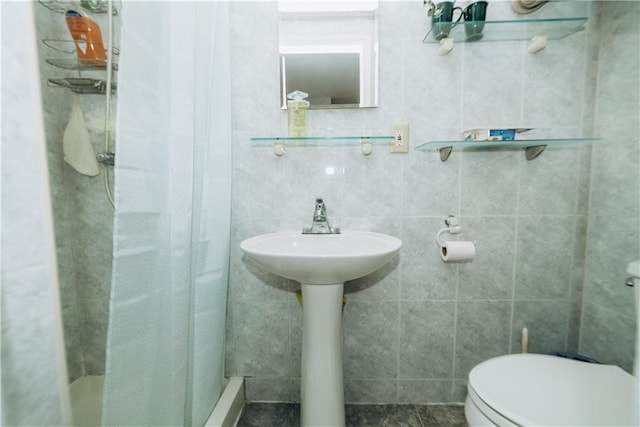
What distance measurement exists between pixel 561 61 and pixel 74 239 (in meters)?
2.11

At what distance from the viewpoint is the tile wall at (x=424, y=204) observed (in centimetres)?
113

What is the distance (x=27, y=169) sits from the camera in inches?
13.9

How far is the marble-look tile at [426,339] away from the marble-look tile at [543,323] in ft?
0.96

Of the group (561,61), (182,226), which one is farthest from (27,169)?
(561,61)

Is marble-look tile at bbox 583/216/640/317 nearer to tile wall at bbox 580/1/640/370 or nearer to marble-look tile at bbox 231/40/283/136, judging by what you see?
tile wall at bbox 580/1/640/370

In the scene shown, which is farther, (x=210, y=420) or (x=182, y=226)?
(x=210, y=420)

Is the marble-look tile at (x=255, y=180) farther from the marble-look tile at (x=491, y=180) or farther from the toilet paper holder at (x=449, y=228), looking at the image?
the marble-look tile at (x=491, y=180)

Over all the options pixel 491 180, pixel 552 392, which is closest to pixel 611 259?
pixel 491 180

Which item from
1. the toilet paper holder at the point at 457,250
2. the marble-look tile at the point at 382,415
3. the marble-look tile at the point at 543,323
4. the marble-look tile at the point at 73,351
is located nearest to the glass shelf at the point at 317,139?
the toilet paper holder at the point at 457,250

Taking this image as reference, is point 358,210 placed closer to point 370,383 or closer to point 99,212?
point 370,383

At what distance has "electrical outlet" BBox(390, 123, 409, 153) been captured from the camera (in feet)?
3.76

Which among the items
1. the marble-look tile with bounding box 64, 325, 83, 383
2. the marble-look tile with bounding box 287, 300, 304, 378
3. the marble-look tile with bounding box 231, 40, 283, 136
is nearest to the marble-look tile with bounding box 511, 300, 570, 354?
the marble-look tile with bounding box 287, 300, 304, 378

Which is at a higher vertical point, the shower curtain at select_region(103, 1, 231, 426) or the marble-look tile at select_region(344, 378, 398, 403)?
the shower curtain at select_region(103, 1, 231, 426)

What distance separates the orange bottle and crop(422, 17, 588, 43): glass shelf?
4.07 feet
